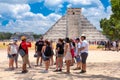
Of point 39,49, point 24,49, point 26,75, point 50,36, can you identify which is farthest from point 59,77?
point 50,36

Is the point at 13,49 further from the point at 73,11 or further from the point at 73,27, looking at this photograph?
the point at 73,11

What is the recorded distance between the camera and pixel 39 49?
811 inches

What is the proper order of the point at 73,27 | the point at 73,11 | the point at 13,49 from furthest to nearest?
the point at 73,11 < the point at 73,27 < the point at 13,49

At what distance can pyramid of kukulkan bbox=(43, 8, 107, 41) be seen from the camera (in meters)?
136

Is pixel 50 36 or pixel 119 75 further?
pixel 50 36

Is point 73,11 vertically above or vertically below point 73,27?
above

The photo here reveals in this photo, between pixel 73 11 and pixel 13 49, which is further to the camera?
pixel 73 11

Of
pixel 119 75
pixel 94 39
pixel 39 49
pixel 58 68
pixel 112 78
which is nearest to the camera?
pixel 112 78

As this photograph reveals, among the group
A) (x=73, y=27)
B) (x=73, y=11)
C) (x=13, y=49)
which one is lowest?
(x=13, y=49)

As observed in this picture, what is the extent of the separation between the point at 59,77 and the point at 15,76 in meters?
2.02

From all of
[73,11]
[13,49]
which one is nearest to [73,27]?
[73,11]

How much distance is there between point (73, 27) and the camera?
140375 mm

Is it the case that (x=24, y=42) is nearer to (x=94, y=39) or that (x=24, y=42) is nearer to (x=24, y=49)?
(x=24, y=49)

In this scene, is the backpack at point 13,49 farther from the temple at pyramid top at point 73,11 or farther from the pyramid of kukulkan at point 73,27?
the temple at pyramid top at point 73,11
